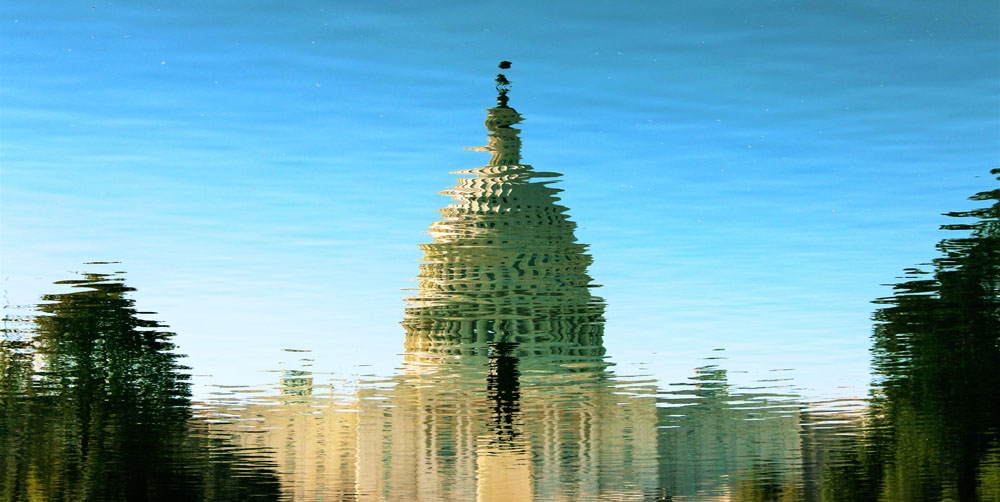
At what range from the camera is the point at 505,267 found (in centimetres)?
1994

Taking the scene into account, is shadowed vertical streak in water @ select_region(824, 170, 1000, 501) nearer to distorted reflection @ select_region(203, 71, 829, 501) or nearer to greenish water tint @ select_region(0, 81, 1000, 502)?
greenish water tint @ select_region(0, 81, 1000, 502)

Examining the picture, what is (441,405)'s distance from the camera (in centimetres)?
1722

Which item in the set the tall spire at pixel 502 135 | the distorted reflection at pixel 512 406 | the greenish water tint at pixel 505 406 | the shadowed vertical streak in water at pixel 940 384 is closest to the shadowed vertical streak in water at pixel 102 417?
the greenish water tint at pixel 505 406

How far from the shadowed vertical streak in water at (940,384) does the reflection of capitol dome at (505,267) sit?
644cm

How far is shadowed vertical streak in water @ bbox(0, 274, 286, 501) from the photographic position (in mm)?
17953

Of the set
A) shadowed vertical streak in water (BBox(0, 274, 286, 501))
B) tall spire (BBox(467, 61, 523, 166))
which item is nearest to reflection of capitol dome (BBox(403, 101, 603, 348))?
tall spire (BBox(467, 61, 523, 166))

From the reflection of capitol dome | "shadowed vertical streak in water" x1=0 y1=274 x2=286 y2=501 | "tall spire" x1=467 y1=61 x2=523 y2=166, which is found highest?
"tall spire" x1=467 y1=61 x2=523 y2=166

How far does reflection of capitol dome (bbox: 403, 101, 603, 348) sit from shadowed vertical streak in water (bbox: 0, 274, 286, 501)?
622 centimetres

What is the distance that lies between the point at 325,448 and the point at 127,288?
7.02m

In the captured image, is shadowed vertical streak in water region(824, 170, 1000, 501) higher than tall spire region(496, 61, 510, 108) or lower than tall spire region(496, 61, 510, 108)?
lower

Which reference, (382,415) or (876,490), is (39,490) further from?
(876,490)

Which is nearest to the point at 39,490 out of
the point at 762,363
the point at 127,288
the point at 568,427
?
the point at 127,288

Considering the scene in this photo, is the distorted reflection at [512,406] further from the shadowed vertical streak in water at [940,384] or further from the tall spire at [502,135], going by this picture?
the shadowed vertical streak in water at [940,384]

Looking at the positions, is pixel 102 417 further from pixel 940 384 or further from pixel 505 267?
pixel 940 384
